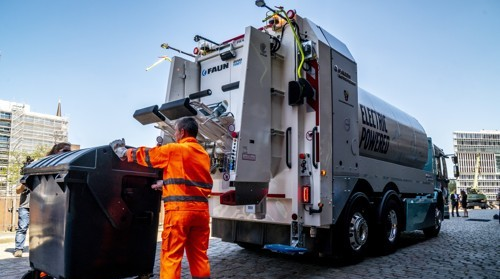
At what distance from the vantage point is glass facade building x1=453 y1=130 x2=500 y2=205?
394 ft

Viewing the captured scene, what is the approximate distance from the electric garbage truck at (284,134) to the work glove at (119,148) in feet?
3.33

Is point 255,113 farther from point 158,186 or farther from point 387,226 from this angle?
point 387,226

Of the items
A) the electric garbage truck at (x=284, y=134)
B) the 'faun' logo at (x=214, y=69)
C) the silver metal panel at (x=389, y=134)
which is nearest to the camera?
the electric garbage truck at (x=284, y=134)

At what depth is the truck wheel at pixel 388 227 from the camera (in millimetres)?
5941

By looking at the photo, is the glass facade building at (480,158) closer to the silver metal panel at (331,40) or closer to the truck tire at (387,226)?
the truck tire at (387,226)

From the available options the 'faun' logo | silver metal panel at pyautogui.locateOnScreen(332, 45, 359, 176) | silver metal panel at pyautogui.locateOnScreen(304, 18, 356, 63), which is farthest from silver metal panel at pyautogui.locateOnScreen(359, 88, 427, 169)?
the 'faun' logo

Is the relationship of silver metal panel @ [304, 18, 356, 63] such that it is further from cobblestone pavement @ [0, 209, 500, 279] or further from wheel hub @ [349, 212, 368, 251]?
cobblestone pavement @ [0, 209, 500, 279]

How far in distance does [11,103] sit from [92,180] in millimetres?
84361

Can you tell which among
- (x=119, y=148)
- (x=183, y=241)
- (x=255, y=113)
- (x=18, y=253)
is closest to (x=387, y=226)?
(x=255, y=113)

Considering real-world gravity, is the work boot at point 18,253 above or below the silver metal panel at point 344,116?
below

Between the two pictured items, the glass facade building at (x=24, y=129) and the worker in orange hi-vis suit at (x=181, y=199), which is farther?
the glass facade building at (x=24, y=129)

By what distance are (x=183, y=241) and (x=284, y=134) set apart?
213cm

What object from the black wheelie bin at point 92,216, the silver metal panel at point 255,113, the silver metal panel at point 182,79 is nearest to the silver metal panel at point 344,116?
the silver metal panel at point 255,113

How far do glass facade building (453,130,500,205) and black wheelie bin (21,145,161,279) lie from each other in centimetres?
13187
